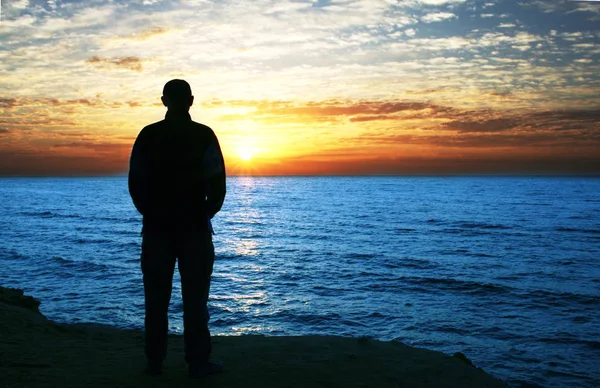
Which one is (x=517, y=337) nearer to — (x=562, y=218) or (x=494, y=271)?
(x=494, y=271)

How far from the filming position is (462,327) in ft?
38.1

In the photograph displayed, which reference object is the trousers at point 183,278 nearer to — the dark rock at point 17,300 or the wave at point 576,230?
the dark rock at point 17,300

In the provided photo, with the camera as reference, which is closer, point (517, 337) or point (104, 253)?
point (517, 337)

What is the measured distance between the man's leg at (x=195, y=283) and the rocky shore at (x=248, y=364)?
41 cm

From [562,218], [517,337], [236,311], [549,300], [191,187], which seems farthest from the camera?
[562,218]

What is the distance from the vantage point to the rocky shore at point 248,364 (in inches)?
180

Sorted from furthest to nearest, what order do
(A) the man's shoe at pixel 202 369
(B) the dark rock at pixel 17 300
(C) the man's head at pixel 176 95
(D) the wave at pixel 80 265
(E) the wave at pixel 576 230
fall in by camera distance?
(E) the wave at pixel 576 230 < (D) the wave at pixel 80 265 < (B) the dark rock at pixel 17 300 < (A) the man's shoe at pixel 202 369 < (C) the man's head at pixel 176 95

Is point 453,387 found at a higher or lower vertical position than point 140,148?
lower

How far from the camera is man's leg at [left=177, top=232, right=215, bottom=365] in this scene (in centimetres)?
430

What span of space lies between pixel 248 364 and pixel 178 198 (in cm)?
241

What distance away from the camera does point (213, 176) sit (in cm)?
432

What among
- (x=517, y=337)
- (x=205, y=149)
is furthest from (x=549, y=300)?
(x=205, y=149)

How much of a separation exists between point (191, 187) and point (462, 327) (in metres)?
9.92

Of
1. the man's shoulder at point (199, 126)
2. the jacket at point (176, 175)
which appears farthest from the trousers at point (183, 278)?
the man's shoulder at point (199, 126)
